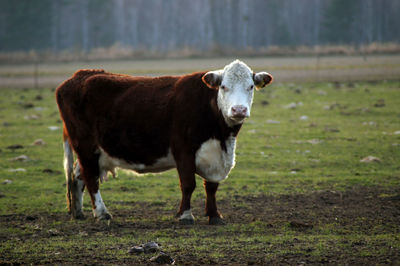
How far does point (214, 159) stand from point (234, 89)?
43.7 inches

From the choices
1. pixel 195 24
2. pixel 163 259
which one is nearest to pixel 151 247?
pixel 163 259

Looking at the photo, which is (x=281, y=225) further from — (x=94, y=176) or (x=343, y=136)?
(x=343, y=136)

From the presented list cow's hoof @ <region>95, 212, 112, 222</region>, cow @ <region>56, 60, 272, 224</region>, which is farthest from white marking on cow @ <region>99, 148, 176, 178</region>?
cow's hoof @ <region>95, 212, 112, 222</region>

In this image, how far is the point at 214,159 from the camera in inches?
355

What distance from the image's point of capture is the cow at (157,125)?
893 centimetres

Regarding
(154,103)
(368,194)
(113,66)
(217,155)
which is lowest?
(113,66)

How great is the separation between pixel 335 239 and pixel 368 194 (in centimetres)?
336

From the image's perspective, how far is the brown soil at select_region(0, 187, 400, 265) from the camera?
6.91 meters

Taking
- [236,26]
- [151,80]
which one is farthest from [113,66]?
[151,80]

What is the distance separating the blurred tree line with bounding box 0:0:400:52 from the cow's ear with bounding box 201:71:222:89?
2295 inches

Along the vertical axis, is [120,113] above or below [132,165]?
above

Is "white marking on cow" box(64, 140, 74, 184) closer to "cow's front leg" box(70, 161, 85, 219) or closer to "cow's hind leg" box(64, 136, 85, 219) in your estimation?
"cow's hind leg" box(64, 136, 85, 219)

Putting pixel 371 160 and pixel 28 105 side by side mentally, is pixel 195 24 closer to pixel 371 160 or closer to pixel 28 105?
pixel 28 105

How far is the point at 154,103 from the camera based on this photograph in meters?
9.33
